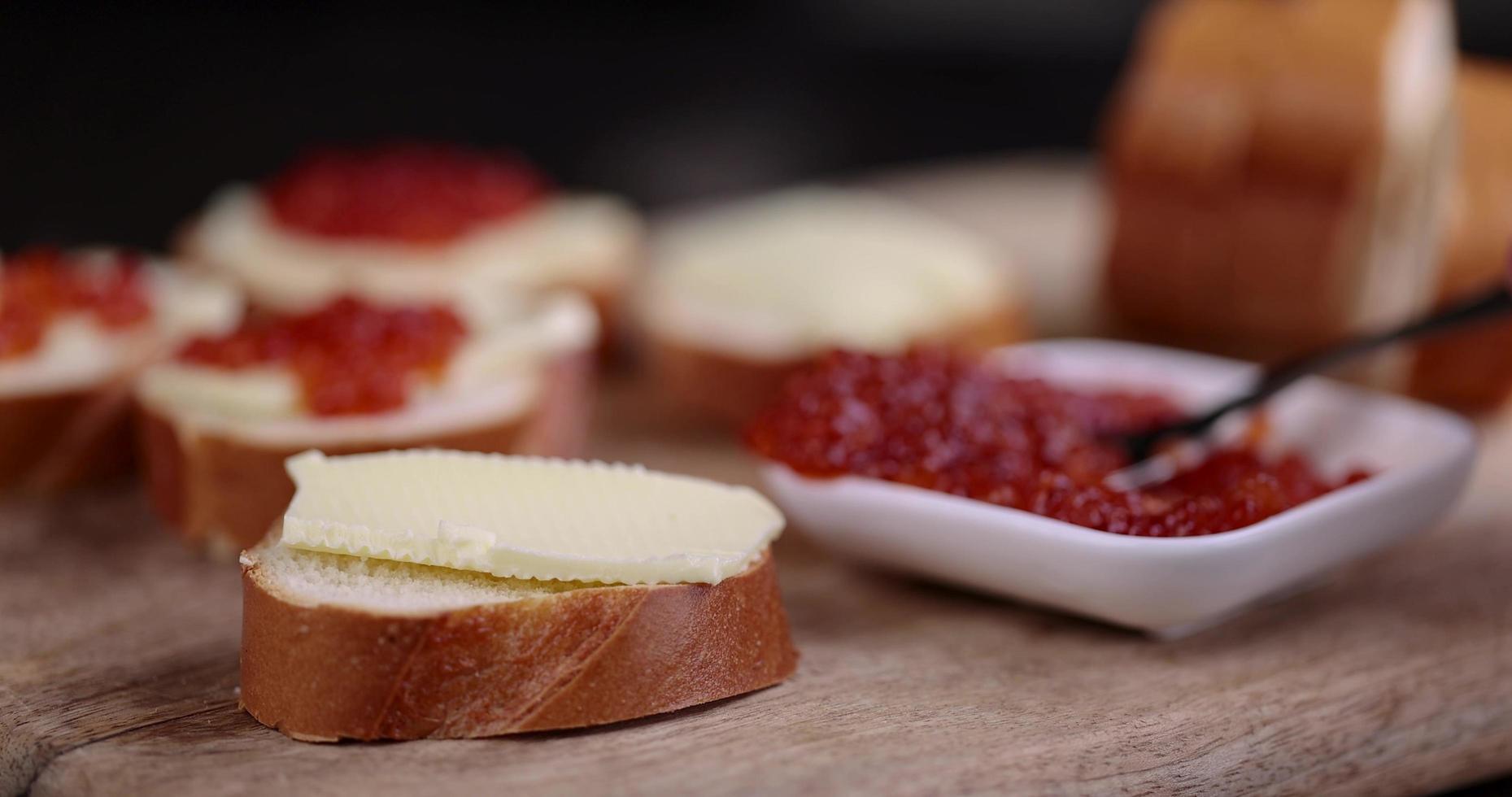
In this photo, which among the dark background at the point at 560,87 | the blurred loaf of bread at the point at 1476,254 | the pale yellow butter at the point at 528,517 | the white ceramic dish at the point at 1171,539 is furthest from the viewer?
the dark background at the point at 560,87

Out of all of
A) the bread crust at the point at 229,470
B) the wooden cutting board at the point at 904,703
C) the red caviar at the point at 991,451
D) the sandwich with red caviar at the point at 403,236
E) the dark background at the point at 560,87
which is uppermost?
the dark background at the point at 560,87

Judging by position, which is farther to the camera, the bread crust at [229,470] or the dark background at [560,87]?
the dark background at [560,87]

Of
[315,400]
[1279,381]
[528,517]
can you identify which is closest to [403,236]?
[315,400]

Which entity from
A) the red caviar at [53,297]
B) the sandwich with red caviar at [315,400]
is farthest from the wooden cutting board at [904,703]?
the red caviar at [53,297]

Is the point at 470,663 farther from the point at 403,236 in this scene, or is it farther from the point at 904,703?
the point at 403,236

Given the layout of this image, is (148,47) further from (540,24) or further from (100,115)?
(540,24)

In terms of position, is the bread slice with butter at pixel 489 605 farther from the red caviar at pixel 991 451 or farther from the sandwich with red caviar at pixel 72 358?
the sandwich with red caviar at pixel 72 358

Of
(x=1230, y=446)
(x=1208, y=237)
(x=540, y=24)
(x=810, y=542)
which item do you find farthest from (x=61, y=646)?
(x=540, y=24)
